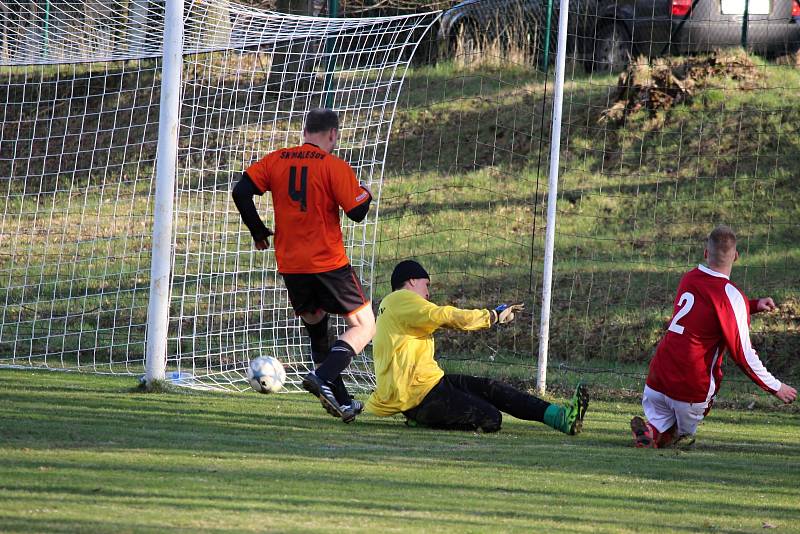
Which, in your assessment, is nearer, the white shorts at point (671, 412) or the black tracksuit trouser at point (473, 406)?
the white shorts at point (671, 412)

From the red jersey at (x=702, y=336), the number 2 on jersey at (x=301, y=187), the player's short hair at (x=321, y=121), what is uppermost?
the player's short hair at (x=321, y=121)

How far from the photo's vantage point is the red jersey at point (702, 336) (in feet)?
21.4

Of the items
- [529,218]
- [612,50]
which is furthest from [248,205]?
[612,50]

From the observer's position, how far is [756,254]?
42.5 ft

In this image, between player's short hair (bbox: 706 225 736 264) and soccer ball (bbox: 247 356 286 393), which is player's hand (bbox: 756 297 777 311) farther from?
soccer ball (bbox: 247 356 286 393)

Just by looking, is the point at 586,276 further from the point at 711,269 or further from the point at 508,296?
the point at 711,269

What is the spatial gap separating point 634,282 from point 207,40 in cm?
574

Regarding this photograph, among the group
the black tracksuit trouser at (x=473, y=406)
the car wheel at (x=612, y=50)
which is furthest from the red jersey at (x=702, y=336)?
the car wheel at (x=612, y=50)

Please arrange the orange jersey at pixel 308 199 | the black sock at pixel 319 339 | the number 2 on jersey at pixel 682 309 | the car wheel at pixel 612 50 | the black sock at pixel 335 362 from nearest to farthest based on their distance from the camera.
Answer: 1. the number 2 on jersey at pixel 682 309
2. the black sock at pixel 335 362
3. the orange jersey at pixel 308 199
4. the black sock at pixel 319 339
5. the car wheel at pixel 612 50

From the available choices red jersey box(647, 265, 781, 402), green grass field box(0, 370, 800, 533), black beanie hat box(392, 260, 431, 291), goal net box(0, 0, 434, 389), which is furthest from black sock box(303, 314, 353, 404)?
red jersey box(647, 265, 781, 402)

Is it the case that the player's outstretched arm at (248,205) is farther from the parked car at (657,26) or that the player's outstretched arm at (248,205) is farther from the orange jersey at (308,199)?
the parked car at (657,26)

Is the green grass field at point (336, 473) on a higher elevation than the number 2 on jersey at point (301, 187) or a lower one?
lower

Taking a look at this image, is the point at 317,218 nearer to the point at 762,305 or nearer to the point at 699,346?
the point at 699,346

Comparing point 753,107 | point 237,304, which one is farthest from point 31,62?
point 753,107
